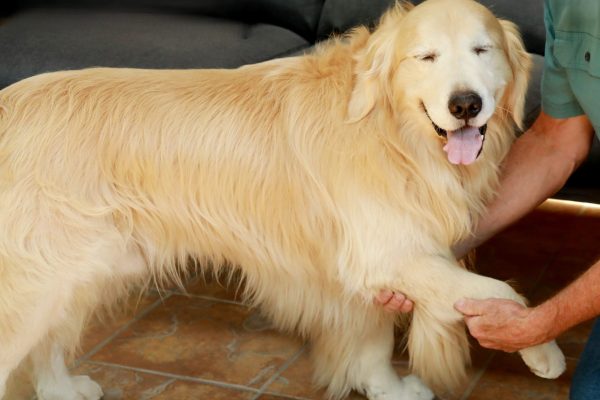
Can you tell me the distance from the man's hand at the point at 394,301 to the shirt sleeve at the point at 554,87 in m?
0.55

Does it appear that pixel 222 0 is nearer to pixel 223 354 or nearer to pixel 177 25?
pixel 177 25

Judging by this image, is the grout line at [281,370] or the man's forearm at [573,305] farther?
the grout line at [281,370]

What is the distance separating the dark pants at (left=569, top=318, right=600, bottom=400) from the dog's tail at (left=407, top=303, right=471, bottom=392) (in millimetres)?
259

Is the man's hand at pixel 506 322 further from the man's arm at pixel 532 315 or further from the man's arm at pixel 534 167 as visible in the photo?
the man's arm at pixel 534 167

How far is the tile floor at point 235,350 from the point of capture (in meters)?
2.39

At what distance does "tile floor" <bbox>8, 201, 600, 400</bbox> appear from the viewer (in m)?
2.39

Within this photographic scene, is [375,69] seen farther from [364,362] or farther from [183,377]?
[183,377]

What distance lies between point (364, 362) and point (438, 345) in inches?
10.2

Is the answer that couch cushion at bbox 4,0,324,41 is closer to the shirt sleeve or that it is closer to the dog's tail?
the shirt sleeve

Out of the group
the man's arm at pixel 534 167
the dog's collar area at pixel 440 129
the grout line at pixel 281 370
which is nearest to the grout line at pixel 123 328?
the grout line at pixel 281 370

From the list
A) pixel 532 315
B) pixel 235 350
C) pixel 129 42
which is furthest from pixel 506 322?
pixel 129 42

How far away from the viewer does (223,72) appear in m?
2.18

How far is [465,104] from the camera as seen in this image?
178cm

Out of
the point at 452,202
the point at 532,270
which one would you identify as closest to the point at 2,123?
the point at 452,202
